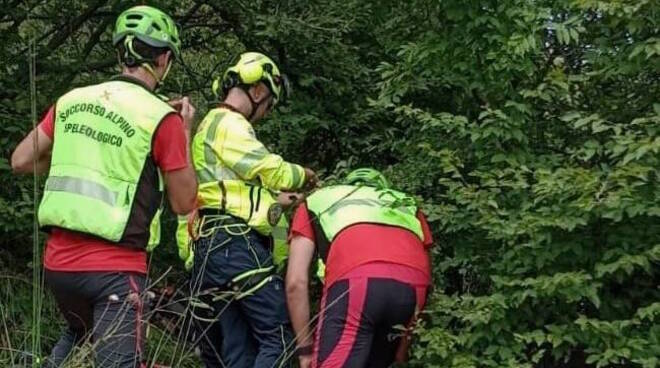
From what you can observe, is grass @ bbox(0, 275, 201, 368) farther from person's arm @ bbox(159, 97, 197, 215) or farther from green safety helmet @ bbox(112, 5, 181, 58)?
green safety helmet @ bbox(112, 5, 181, 58)

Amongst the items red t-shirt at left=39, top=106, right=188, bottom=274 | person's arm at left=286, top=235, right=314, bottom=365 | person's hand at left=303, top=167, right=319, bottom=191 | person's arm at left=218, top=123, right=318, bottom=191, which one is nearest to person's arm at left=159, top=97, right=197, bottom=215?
red t-shirt at left=39, top=106, right=188, bottom=274

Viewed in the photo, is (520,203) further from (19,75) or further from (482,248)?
(19,75)

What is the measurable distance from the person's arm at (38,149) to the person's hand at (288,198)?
3.85 feet

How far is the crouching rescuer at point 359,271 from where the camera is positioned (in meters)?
3.91

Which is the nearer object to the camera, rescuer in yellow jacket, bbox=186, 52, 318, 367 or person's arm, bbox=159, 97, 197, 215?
person's arm, bbox=159, 97, 197, 215

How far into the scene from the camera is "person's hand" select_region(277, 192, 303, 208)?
4.60 m

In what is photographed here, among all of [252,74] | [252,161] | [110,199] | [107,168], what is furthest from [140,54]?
[252,74]

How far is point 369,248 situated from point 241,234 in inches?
29.9

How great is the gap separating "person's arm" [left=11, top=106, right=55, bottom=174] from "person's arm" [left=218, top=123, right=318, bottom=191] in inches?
35.9

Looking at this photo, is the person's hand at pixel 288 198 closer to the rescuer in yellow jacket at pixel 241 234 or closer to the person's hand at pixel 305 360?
the rescuer in yellow jacket at pixel 241 234

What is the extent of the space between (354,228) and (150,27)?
1.15m

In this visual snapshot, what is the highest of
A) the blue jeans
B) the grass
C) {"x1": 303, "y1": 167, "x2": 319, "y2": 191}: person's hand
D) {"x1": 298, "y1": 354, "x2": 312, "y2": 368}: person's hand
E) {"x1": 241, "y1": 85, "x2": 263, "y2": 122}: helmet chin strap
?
{"x1": 241, "y1": 85, "x2": 263, "y2": 122}: helmet chin strap

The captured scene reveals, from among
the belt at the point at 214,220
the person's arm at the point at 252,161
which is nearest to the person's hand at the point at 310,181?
the person's arm at the point at 252,161

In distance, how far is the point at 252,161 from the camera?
174 inches
